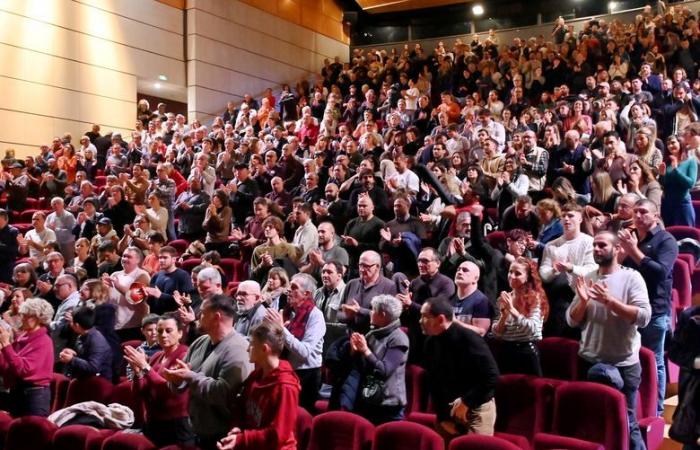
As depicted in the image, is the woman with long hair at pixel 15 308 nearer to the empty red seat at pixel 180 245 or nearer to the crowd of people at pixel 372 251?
the crowd of people at pixel 372 251

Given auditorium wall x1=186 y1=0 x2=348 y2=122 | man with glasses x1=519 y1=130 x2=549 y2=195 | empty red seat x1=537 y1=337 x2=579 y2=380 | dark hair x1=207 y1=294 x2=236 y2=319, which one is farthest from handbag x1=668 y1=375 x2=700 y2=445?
auditorium wall x1=186 y1=0 x2=348 y2=122

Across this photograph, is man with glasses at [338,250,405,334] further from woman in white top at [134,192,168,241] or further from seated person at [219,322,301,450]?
woman in white top at [134,192,168,241]

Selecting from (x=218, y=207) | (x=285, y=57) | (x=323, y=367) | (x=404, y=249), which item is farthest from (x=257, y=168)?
(x=285, y=57)

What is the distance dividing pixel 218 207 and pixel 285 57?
8.38 meters

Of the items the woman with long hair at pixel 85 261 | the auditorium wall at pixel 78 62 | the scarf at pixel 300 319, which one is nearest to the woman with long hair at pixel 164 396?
the scarf at pixel 300 319

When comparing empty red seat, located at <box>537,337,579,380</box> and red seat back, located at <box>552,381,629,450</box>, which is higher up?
empty red seat, located at <box>537,337,579,380</box>

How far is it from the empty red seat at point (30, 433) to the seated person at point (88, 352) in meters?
0.49

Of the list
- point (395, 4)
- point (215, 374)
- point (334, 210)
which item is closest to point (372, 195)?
point (334, 210)

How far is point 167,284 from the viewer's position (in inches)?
187

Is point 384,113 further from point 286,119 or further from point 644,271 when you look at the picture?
point 644,271

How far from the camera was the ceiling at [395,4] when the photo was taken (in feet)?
48.0

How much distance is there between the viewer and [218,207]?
612cm

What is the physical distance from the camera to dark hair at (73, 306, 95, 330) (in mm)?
3939

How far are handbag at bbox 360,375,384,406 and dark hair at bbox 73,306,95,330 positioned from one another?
1620mm
